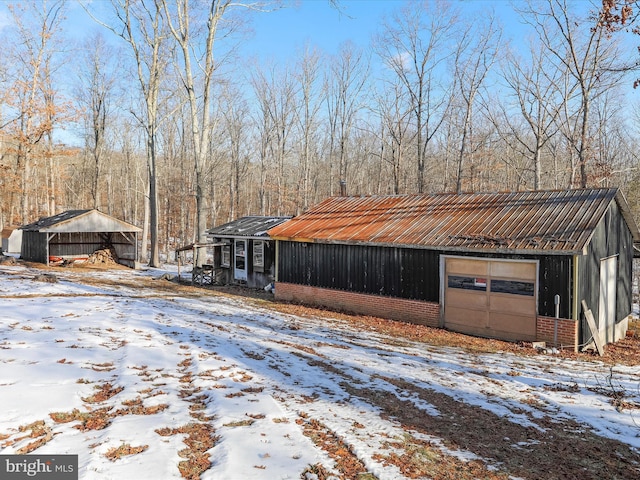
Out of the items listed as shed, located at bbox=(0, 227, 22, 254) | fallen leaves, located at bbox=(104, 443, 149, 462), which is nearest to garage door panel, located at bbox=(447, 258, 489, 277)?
fallen leaves, located at bbox=(104, 443, 149, 462)

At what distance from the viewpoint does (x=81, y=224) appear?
85.1 ft

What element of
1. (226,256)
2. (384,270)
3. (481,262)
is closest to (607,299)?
(481,262)

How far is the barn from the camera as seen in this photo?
11.2 meters

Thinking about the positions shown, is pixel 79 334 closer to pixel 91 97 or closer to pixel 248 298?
pixel 248 298

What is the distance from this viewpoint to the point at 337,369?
7.66 metres

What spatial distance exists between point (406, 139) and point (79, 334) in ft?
111

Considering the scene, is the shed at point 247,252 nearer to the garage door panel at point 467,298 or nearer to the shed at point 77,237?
the shed at point 77,237

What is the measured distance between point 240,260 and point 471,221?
12247 millimetres

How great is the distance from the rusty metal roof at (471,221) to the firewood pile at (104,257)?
52.4ft

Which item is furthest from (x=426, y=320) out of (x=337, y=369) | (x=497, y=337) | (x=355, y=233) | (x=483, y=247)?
(x=337, y=369)

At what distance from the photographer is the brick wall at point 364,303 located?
13.4m

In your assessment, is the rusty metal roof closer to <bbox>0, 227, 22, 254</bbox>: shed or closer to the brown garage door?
the brown garage door

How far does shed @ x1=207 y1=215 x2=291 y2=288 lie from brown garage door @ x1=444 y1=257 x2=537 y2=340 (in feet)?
30.3

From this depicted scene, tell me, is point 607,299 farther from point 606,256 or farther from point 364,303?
point 364,303
